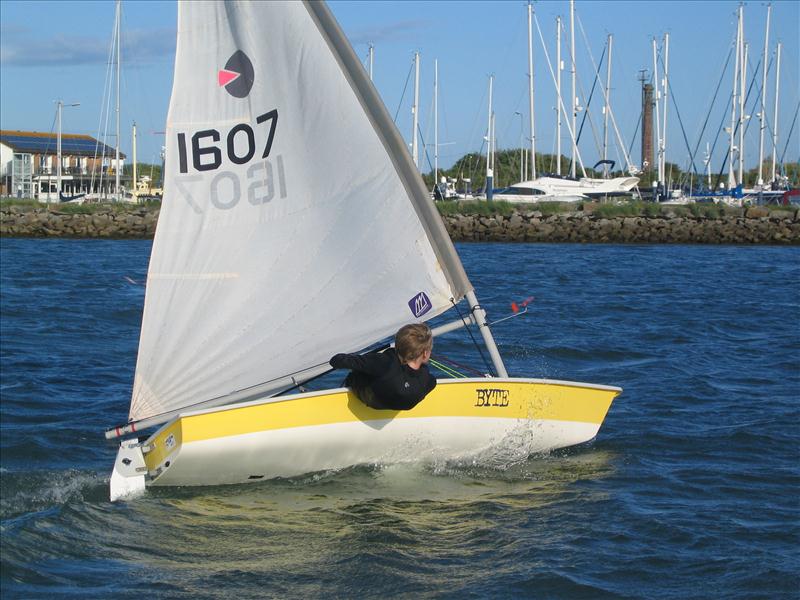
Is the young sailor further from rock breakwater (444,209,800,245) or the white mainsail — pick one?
rock breakwater (444,209,800,245)

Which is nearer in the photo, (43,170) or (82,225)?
(82,225)

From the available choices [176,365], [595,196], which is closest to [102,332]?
[176,365]

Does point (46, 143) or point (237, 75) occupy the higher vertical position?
point (46, 143)

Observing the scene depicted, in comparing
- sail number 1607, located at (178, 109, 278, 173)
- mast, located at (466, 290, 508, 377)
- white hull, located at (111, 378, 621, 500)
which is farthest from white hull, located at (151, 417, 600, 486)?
sail number 1607, located at (178, 109, 278, 173)

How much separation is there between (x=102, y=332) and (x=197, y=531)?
8234mm

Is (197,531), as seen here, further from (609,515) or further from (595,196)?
(595,196)

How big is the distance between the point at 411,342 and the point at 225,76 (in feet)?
6.29

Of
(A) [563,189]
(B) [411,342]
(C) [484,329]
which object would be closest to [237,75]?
(B) [411,342]

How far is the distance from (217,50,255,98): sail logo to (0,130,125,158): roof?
1877 inches

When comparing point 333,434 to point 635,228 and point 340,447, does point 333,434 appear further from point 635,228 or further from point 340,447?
point 635,228

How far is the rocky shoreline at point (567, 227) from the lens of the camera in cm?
3088

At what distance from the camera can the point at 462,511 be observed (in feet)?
19.2

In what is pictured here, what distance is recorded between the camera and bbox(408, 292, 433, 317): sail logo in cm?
637

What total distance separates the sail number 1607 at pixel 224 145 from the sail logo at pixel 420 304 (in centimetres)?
127
